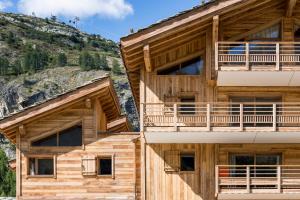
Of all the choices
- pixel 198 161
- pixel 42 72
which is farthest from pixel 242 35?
pixel 42 72

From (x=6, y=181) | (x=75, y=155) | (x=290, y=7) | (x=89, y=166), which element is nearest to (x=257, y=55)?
(x=290, y=7)

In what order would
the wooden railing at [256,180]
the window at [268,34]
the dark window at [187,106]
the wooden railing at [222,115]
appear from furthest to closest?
1. the window at [268,34]
2. the dark window at [187,106]
3. the wooden railing at [222,115]
4. the wooden railing at [256,180]

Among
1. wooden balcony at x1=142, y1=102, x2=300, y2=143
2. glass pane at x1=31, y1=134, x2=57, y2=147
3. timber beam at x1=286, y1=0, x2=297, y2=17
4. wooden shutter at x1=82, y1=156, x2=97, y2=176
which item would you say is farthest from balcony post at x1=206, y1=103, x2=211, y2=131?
glass pane at x1=31, y1=134, x2=57, y2=147

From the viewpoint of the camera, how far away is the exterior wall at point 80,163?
22734 millimetres

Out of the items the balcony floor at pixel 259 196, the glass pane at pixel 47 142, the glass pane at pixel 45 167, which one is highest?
the glass pane at pixel 47 142

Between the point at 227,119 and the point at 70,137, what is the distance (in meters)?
6.86

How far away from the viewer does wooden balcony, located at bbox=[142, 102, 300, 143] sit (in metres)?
20.9

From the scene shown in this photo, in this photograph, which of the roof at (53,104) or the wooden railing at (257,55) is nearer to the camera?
the wooden railing at (257,55)

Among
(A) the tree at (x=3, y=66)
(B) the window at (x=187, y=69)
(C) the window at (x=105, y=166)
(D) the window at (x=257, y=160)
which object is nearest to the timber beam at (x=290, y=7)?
(B) the window at (x=187, y=69)

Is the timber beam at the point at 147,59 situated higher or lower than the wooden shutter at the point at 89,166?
higher

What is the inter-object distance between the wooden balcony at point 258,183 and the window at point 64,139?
248 inches

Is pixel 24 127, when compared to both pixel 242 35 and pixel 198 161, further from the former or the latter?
pixel 242 35

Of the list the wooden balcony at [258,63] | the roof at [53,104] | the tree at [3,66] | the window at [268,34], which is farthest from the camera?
the tree at [3,66]

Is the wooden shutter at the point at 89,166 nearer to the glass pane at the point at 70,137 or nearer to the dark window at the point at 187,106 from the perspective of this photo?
the glass pane at the point at 70,137
